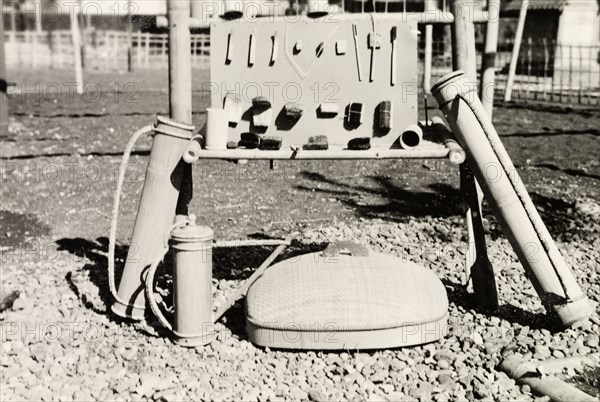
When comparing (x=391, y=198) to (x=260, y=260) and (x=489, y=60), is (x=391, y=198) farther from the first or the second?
(x=260, y=260)

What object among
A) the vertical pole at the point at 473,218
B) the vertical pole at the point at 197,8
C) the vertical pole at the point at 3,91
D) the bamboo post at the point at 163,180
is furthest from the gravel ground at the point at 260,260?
the vertical pole at the point at 197,8

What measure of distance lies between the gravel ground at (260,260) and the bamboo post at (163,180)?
0.82ft

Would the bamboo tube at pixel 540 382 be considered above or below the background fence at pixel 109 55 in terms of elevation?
below

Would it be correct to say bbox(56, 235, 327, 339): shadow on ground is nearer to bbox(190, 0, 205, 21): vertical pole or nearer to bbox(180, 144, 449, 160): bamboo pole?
bbox(180, 144, 449, 160): bamboo pole

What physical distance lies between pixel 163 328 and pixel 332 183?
3778 millimetres

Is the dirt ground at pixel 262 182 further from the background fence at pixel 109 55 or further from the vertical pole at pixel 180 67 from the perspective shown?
the background fence at pixel 109 55

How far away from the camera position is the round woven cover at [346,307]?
3.85 meters

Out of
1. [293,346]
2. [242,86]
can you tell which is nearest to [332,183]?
[242,86]

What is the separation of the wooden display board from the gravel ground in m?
1.20

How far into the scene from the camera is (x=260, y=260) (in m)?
5.34

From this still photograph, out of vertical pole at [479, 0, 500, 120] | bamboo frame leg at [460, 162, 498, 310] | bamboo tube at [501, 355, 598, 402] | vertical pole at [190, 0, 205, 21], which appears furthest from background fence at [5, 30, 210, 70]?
bamboo tube at [501, 355, 598, 402]

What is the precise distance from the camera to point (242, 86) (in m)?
4.37

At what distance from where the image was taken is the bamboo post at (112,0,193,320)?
4.18 metres

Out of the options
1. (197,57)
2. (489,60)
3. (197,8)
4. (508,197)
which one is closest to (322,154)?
(508,197)
